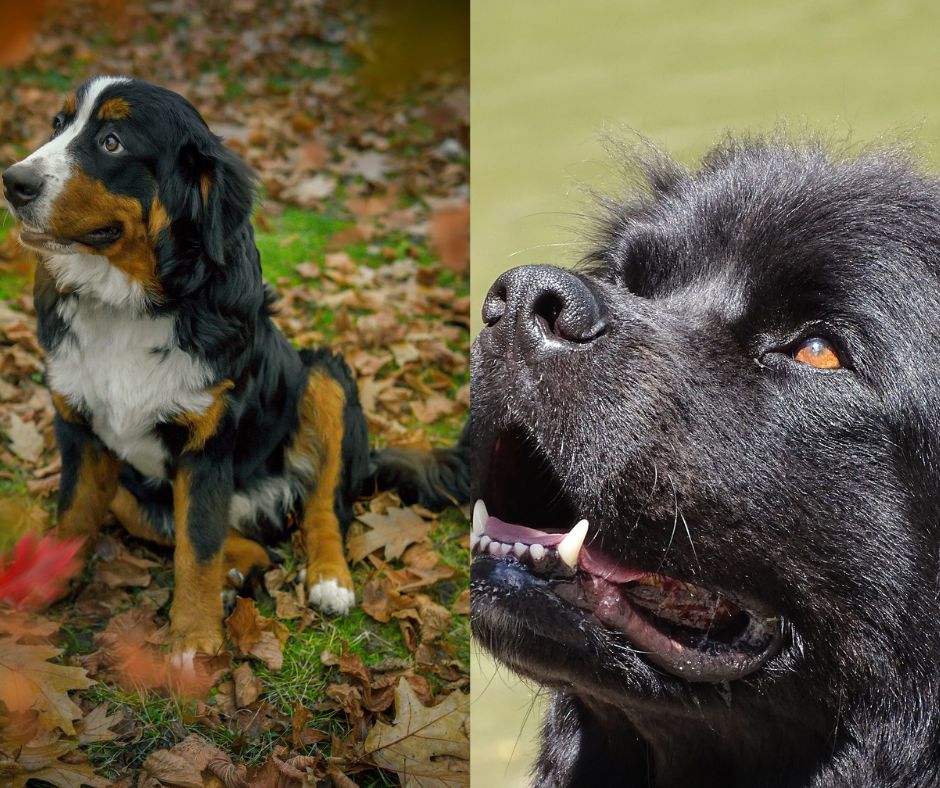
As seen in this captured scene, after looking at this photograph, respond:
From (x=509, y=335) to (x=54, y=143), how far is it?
0.74m

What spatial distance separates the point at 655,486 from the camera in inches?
47.4

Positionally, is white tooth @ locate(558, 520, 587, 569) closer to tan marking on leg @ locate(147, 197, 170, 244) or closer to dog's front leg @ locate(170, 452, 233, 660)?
dog's front leg @ locate(170, 452, 233, 660)

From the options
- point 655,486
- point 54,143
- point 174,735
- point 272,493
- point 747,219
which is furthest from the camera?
point 272,493

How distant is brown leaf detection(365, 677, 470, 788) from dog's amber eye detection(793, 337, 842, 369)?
88cm

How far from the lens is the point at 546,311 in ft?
4.08

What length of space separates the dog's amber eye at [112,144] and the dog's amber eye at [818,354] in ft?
3.29

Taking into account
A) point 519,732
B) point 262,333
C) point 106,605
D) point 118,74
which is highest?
point 118,74

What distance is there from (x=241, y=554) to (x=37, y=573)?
0.33 metres

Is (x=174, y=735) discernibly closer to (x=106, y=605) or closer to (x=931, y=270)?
(x=106, y=605)

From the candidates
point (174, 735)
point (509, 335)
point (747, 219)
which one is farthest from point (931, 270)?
point (174, 735)

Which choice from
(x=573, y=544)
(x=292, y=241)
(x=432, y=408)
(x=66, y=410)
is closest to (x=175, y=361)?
(x=66, y=410)

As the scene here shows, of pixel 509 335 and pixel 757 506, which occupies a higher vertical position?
pixel 509 335

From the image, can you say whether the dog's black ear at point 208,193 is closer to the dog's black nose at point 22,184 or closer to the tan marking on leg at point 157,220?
the tan marking on leg at point 157,220

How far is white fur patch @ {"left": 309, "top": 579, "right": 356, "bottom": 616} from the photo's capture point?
1.74m
